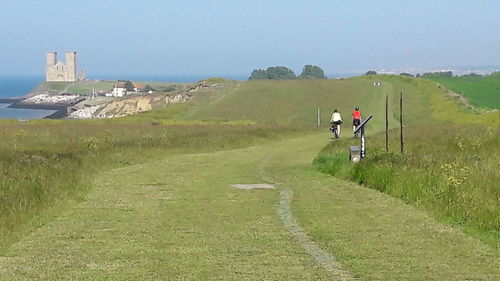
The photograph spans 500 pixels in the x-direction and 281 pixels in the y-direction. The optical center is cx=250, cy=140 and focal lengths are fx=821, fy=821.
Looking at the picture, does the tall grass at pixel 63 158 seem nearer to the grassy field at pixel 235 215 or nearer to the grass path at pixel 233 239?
the grassy field at pixel 235 215

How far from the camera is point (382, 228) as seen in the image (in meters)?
12.6

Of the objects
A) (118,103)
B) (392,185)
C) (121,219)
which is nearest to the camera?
(121,219)

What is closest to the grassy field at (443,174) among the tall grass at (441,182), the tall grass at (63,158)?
the tall grass at (441,182)

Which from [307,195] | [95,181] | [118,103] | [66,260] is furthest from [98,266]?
[118,103]

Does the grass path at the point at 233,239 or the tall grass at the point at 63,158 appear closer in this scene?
the grass path at the point at 233,239

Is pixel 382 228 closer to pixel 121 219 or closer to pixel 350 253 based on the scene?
pixel 350 253

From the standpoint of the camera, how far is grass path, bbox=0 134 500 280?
9453 millimetres

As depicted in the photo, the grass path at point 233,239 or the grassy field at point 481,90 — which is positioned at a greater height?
the grassy field at point 481,90

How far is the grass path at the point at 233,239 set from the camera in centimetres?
945

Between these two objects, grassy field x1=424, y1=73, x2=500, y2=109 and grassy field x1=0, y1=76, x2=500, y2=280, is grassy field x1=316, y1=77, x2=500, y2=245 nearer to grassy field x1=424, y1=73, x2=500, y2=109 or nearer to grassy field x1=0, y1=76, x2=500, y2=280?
grassy field x1=0, y1=76, x2=500, y2=280

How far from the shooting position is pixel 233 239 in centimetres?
1165

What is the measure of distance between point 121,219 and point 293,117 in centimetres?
5422

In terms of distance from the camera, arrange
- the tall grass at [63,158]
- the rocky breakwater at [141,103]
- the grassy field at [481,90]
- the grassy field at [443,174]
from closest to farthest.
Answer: the grassy field at [443,174] < the tall grass at [63,158] < the grassy field at [481,90] < the rocky breakwater at [141,103]

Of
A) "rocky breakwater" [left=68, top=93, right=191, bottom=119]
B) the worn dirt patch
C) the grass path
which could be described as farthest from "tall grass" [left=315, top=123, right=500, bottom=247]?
"rocky breakwater" [left=68, top=93, right=191, bottom=119]
